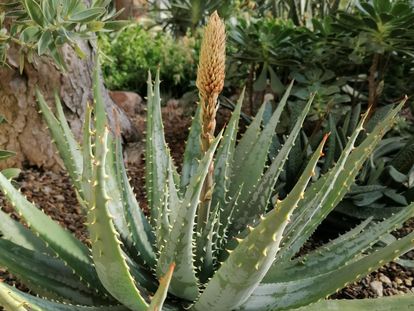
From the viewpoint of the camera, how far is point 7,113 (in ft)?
7.14

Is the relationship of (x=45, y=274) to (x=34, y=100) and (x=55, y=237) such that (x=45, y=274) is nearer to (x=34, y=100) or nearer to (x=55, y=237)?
(x=55, y=237)

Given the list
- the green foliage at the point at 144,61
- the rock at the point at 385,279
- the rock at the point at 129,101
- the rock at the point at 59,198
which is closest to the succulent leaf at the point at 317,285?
the rock at the point at 385,279

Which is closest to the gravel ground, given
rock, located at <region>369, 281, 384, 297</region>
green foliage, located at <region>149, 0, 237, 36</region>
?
rock, located at <region>369, 281, 384, 297</region>

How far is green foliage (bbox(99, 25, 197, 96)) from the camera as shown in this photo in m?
4.00

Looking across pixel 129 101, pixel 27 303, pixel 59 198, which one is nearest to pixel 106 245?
pixel 27 303

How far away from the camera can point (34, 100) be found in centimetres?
219

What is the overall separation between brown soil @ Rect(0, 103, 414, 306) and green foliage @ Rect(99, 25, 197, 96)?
1.49 metres

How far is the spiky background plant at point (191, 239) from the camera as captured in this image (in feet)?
2.98

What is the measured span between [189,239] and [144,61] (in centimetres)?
337

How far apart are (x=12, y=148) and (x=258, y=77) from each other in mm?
1211

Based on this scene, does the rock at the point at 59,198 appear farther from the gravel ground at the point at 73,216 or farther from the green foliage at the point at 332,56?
the green foliage at the point at 332,56

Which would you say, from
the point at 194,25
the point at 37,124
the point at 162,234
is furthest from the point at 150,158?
the point at 194,25

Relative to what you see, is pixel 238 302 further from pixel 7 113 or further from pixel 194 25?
pixel 194 25

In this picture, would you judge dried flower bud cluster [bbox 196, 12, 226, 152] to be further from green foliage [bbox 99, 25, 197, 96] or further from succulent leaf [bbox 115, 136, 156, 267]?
green foliage [bbox 99, 25, 197, 96]
